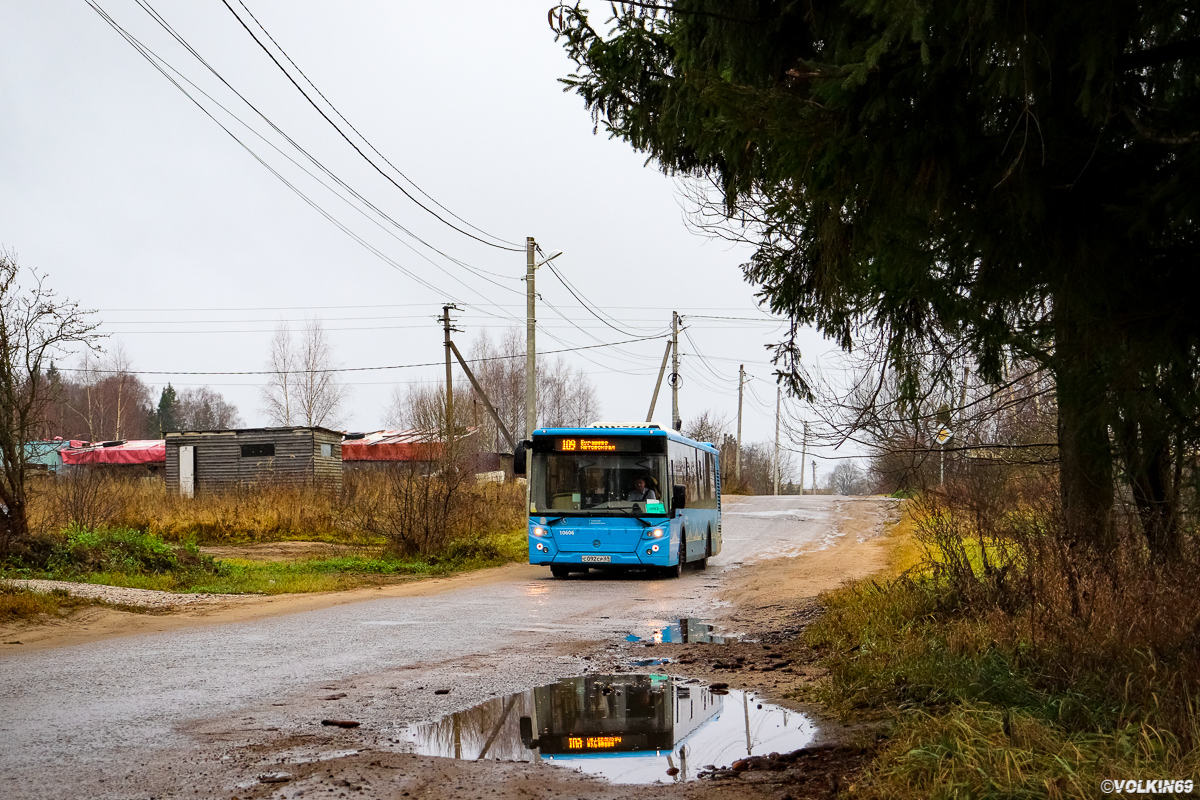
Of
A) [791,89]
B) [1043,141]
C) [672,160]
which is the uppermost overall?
[672,160]

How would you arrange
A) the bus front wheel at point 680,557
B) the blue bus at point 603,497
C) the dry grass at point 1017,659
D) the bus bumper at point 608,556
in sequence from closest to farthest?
the dry grass at point 1017,659 < the bus bumper at point 608,556 < the blue bus at point 603,497 < the bus front wheel at point 680,557

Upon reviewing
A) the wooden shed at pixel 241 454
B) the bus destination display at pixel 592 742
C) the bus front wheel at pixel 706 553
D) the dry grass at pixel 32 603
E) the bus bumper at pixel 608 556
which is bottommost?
the bus front wheel at pixel 706 553

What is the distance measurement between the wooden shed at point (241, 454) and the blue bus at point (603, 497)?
1287 inches

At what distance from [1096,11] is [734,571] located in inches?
713

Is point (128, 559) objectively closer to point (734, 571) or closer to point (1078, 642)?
point (734, 571)

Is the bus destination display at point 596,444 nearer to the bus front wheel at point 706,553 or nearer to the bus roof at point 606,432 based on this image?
the bus roof at point 606,432

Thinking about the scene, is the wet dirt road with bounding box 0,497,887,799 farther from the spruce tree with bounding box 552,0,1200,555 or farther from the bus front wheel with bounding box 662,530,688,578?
the bus front wheel with bounding box 662,530,688,578

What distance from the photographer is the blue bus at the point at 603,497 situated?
789 inches

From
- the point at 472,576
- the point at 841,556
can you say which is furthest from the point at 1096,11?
the point at 841,556

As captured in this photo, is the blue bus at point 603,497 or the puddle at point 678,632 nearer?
the puddle at point 678,632

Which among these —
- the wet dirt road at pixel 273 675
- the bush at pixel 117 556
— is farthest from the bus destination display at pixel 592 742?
the bush at pixel 117 556

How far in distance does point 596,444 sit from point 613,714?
1339cm

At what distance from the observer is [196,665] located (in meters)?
9.17

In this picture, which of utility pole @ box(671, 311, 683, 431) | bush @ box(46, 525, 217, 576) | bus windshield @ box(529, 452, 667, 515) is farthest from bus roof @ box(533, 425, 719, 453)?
utility pole @ box(671, 311, 683, 431)
